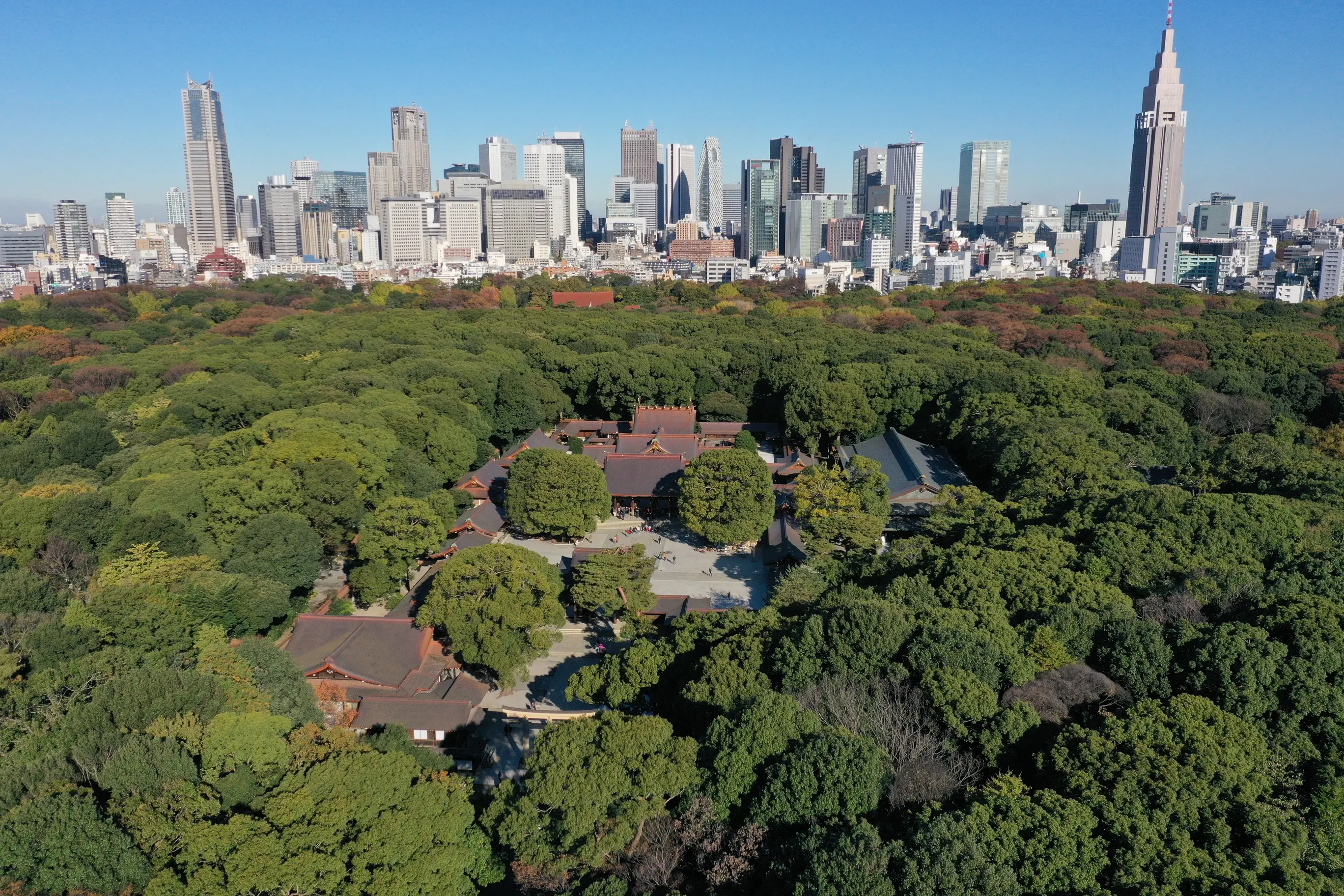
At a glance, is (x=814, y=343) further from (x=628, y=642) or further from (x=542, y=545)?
(x=628, y=642)

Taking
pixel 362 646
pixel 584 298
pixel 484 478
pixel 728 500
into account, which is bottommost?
pixel 362 646

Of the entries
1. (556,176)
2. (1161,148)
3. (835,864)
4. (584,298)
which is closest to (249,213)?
(556,176)

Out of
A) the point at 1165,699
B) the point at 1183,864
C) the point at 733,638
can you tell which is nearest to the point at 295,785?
the point at 733,638

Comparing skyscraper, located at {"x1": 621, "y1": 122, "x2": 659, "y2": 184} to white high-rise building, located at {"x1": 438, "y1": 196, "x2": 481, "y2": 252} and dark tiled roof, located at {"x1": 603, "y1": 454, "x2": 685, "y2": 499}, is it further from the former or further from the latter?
dark tiled roof, located at {"x1": 603, "y1": 454, "x2": 685, "y2": 499}

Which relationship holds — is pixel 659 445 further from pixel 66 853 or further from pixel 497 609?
pixel 66 853

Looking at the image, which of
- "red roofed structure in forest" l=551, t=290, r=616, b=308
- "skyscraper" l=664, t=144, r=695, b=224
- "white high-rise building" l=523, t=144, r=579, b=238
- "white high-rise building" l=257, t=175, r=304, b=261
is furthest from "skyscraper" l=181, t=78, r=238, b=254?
"red roofed structure in forest" l=551, t=290, r=616, b=308

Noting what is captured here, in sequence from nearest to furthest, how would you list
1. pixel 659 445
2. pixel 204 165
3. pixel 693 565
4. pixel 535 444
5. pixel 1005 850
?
pixel 1005 850, pixel 693 565, pixel 659 445, pixel 535 444, pixel 204 165

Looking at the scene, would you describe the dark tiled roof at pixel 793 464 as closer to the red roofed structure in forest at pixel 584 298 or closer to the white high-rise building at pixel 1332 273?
the red roofed structure in forest at pixel 584 298
